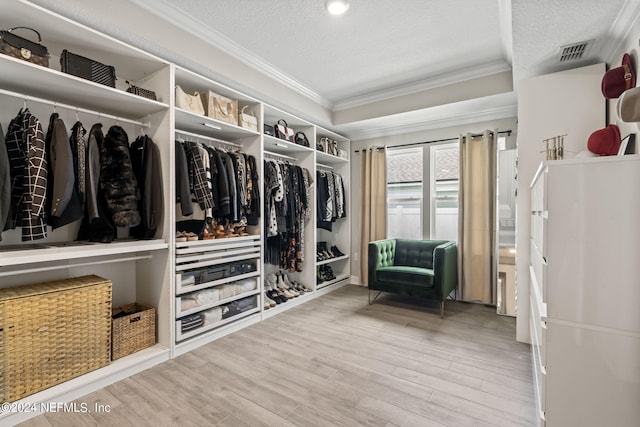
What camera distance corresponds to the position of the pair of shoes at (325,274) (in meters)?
4.27

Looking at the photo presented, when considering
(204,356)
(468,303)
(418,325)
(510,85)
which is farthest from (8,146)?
(468,303)

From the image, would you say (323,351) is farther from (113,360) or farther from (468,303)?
(468,303)

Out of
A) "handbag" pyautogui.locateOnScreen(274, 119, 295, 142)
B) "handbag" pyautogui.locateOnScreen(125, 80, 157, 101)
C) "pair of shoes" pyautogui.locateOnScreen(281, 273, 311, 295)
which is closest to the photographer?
"handbag" pyautogui.locateOnScreen(125, 80, 157, 101)

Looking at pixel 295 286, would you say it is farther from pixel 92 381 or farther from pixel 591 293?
pixel 591 293

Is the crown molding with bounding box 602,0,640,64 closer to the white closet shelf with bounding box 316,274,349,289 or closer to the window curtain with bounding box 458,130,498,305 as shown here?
the window curtain with bounding box 458,130,498,305

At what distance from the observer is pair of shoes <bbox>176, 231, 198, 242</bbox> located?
247 cm

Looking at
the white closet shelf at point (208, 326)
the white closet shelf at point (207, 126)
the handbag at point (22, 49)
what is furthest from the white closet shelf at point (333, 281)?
the handbag at point (22, 49)

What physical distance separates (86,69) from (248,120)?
4.40ft

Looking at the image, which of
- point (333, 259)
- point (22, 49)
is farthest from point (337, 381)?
point (22, 49)

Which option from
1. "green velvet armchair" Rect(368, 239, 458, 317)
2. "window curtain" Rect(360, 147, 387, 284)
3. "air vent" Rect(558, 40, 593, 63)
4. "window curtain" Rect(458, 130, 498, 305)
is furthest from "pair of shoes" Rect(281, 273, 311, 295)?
"air vent" Rect(558, 40, 593, 63)

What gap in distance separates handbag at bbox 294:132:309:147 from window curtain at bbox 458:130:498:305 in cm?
202

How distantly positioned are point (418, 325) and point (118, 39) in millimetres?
3563

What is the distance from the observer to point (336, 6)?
2.14 m

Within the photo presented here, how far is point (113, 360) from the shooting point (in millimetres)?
2150
